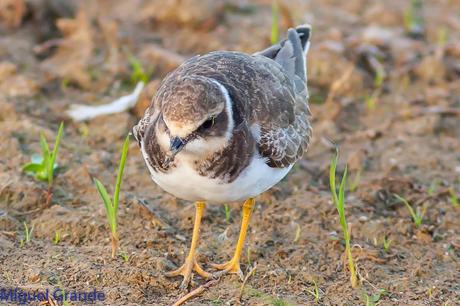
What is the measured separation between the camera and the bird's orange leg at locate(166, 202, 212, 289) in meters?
5.70

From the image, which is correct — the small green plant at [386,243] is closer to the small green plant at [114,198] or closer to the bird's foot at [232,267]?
the bird's foot at [232,267]

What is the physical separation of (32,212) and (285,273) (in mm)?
1892

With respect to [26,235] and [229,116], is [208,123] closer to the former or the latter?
[229,116]

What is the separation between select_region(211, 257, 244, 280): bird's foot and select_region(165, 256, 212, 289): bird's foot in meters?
0.10

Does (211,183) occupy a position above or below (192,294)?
above

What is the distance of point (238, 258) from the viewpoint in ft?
19.3

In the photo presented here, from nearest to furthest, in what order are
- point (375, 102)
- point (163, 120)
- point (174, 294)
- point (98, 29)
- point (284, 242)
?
point (163, 120) < point (174, 294) < point (284, 242) < point (375, 102) < point (98, 29)

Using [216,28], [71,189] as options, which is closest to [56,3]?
[216,28]

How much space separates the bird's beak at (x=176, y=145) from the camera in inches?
196

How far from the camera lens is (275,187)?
22.7 feet

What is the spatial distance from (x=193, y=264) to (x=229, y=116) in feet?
3.58

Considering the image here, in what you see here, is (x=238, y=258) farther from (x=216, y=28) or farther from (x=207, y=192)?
(x=216, y=28)

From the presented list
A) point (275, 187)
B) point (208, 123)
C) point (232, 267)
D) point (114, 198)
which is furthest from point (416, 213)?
point (114, 198)

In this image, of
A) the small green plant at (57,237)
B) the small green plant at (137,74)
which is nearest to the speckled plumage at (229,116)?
the small green plant at (57,237)
